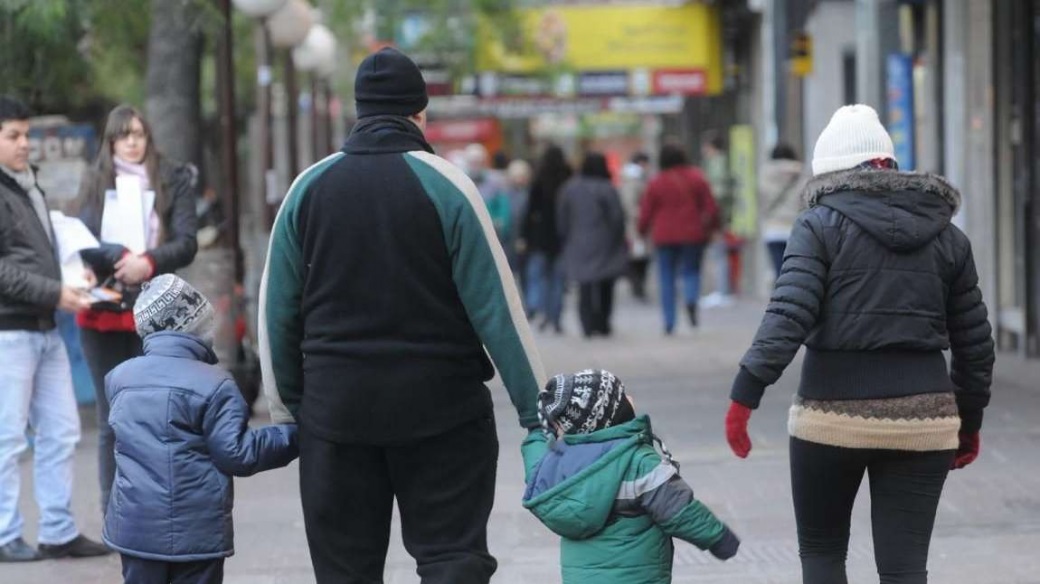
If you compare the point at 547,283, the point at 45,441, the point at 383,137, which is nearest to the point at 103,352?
the point at 45,441

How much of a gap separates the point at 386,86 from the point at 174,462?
1.26 metres

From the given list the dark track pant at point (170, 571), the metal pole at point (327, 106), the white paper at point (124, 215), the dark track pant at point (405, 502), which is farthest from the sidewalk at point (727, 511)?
the metal pole at point (327, 106)

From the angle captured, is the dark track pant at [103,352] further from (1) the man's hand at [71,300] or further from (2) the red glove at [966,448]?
(2) the red glove at [966,448]

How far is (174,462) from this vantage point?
5281 mm

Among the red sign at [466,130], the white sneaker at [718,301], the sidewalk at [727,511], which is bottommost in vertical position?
the white sneaker at [718,301]

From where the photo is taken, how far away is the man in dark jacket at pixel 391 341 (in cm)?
475

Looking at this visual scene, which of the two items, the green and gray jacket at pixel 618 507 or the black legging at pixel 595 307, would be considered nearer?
the green and gray jacket at pixel 618 507

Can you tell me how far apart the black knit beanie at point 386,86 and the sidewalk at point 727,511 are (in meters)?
2.61

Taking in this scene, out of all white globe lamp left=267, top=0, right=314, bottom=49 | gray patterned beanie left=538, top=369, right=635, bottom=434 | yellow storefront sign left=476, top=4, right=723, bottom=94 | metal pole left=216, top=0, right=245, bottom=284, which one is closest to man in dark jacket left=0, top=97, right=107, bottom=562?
gray patterned beanie left=538, top=369, right=635, bottom=434

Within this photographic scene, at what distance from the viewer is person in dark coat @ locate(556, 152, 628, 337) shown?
1688 centimetres

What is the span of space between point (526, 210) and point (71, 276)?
11828mm

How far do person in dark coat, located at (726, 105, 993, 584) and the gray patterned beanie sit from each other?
401 millimetres

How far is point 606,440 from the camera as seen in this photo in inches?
188

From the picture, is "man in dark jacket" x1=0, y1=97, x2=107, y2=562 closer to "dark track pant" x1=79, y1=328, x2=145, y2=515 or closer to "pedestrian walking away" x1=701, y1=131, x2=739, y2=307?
"dark track pant" x1=79, y1=328, x2=145, y2=515
